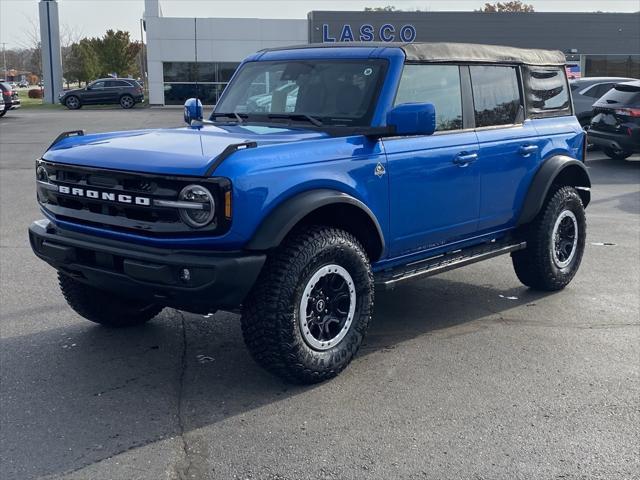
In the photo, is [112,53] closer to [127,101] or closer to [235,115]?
[127,101]

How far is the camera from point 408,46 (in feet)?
17.6

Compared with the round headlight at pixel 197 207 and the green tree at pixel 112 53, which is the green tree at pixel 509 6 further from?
the round headlight at pixel 197 207

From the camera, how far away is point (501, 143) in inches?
231

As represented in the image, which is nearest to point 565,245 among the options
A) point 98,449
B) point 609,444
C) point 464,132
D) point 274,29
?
point 464,132

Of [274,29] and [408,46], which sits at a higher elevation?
[274,29]

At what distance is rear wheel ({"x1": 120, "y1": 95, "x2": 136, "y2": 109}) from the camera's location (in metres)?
41.1

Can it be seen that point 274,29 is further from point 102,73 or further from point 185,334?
point 185,334

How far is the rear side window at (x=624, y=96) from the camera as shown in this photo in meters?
15.2

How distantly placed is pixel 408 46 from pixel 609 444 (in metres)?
2.88

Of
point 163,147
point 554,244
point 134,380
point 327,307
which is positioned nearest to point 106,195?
point 163,147

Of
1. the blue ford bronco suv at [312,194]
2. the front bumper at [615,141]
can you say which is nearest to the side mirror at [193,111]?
the blue ford bronco suv at [312,194]

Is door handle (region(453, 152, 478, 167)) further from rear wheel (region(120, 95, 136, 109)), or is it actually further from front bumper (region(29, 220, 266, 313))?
rear wheel (region(120, 95, 136, 109))

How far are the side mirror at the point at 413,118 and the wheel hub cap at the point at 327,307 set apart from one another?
0.96 meters

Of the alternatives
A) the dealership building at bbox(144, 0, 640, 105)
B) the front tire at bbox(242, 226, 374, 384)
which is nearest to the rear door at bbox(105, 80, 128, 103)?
the dealership building at bbox(144, 0, 640, 105)
